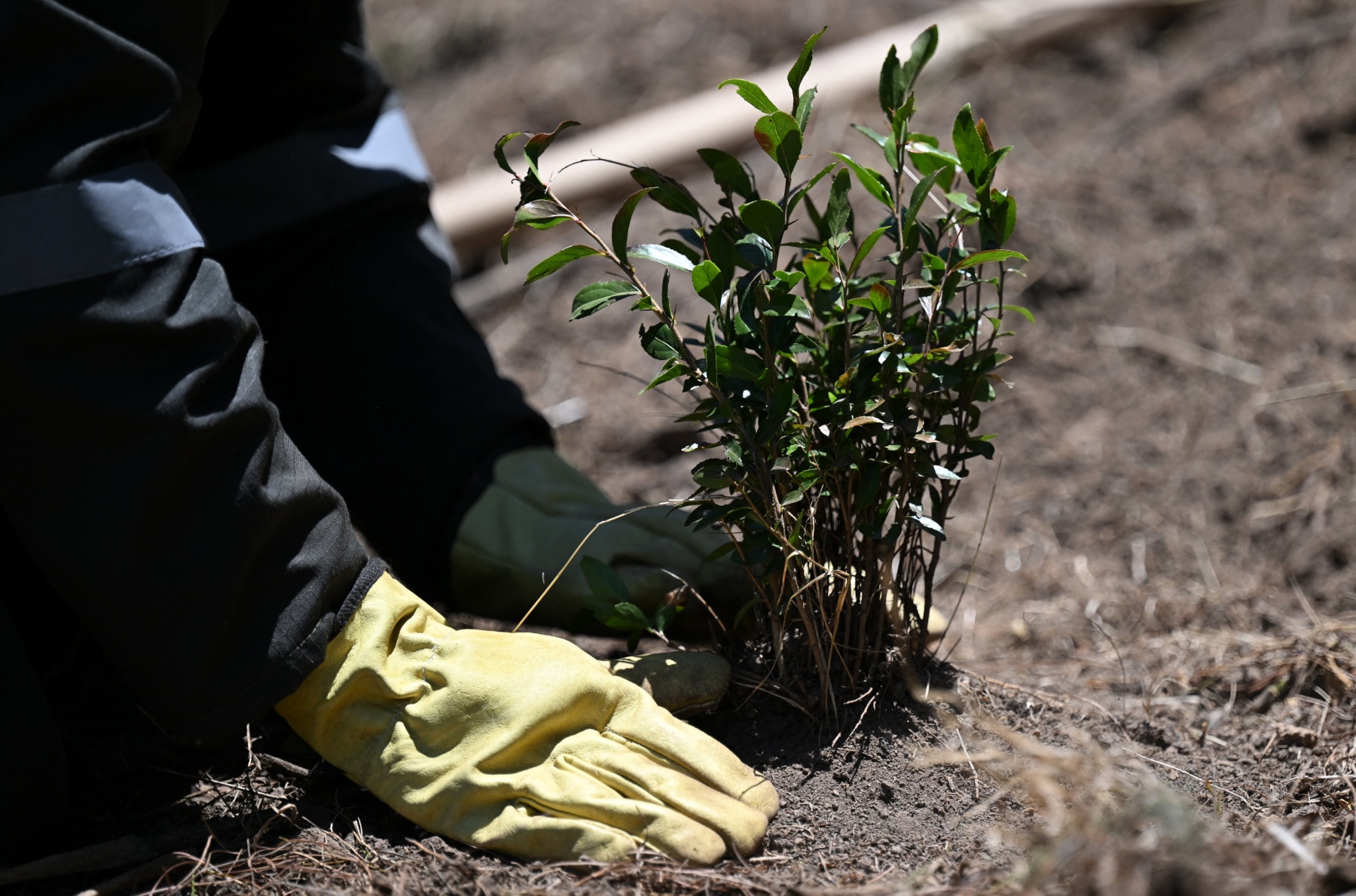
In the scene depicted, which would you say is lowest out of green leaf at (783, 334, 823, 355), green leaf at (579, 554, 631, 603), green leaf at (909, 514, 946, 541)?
green leaf at (579, 554, 631, 603)

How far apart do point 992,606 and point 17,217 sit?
193 cm

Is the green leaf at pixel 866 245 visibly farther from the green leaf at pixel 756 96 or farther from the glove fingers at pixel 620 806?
the glove fingers at pixel 620 806

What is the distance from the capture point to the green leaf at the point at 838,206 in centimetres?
139

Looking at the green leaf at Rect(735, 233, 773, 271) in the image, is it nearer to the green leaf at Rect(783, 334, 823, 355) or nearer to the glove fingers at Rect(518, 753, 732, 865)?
the green leaf at Rect(783, 334, 823, 355)

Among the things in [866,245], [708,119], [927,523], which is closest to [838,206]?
[866,245]

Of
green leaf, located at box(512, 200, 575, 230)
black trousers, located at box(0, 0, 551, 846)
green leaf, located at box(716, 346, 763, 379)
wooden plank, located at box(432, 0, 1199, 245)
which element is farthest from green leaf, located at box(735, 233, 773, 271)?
wooden plank, located at box(432, 0, 1199, 245)

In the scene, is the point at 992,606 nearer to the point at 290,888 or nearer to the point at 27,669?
the point at 290,888

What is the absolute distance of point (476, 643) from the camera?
1.50 m

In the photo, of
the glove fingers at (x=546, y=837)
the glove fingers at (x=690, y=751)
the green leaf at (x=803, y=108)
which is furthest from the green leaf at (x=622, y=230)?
the glove fingers at (x=546, y=837)

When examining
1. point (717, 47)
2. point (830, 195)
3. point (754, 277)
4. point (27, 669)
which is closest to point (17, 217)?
point (27, 669)

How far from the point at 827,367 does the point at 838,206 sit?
0.23 meters

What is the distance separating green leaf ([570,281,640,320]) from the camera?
54.7 inches

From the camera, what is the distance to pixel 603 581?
1.63 m

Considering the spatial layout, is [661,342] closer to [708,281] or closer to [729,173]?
[708,281]
